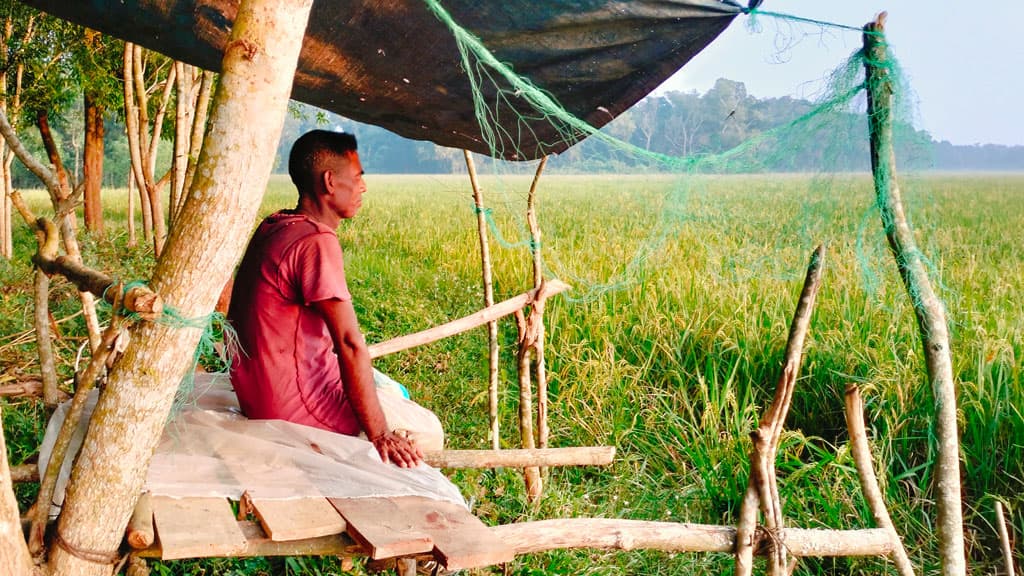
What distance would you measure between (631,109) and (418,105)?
2.41 ft

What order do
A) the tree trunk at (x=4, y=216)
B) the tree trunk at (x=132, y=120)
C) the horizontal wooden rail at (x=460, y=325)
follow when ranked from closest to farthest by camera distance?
the horizontal wooden rail at (x=460, y=325)
the tree trunk at (x=132, y=120)
the tree trunk at (x=4, y=216)

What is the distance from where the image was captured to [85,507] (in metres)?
1.65

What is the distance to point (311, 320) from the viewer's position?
231 centimetres

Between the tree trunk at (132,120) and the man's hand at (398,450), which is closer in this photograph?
the man's hand at (398,450)

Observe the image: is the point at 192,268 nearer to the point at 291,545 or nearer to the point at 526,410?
the point at 291,545

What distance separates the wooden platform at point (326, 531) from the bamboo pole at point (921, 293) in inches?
57.5

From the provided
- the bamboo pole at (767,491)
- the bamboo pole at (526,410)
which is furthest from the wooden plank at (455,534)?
the bamboo pole at (526,410)

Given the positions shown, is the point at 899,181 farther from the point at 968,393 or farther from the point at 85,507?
the point at 85,507

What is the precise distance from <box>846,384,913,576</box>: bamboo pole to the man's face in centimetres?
157

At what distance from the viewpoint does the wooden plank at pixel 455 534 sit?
5.56 ft

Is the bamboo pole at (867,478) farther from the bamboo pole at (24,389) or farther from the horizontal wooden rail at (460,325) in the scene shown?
the bamboo pole at (24,389)

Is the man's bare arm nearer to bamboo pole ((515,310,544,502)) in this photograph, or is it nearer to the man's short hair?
the man's short hair

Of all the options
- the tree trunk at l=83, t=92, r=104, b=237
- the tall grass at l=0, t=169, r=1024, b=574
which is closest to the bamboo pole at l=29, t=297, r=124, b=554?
the tall grass at l=0, t=169, r=1024, b=574

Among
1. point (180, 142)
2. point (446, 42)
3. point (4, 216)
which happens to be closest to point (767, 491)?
point (446, 42)
